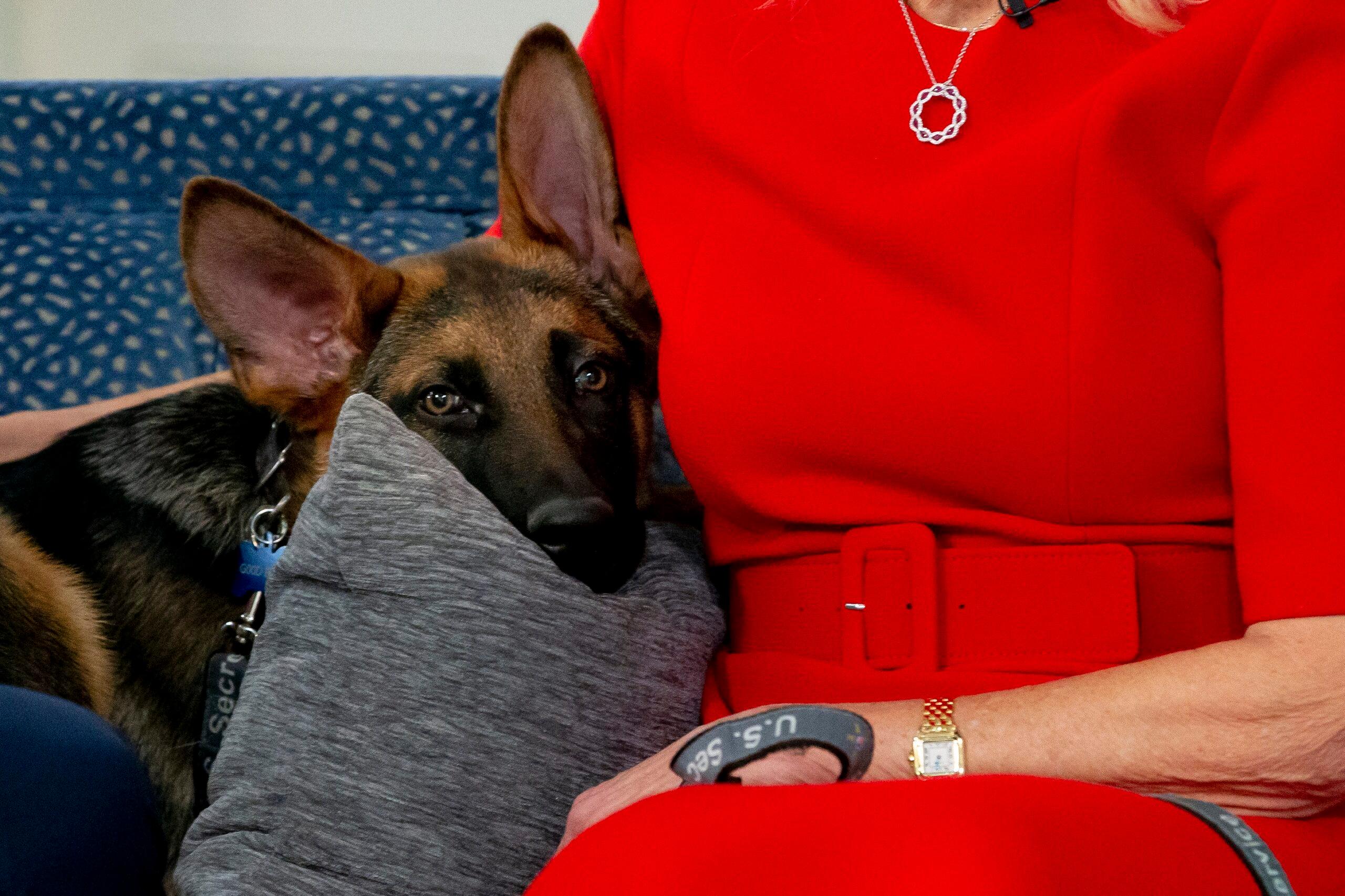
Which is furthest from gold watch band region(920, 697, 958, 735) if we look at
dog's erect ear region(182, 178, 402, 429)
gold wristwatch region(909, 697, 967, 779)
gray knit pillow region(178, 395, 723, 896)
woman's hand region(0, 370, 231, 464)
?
woman's hand region(0, 370, 231, 464)

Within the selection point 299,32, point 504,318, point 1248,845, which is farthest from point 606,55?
point 299,32

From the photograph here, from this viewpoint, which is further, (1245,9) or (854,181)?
(854,181)

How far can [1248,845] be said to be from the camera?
768 millimetres

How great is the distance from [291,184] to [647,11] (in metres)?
0.99

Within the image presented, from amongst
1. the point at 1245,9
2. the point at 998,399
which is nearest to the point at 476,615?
the point at 998,399

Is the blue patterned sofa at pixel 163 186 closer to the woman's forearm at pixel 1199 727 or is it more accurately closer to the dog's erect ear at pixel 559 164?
the dog's erect ear at pixel 559 164

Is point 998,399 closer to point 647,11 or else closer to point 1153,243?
point 1153,243

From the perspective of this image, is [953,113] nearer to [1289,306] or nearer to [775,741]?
Answer: [1289,306]

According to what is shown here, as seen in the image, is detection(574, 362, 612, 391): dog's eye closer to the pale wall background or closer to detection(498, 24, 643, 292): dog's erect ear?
detection(498, 24, 643, 292): dog's erect ear

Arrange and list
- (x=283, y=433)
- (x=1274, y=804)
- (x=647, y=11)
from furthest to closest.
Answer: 1. (x=283, y=433)
2. (x=647, y=11)
3. (x=1274, y=804)

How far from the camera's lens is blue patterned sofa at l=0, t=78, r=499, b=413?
1914 millimetres

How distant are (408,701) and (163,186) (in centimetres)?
139

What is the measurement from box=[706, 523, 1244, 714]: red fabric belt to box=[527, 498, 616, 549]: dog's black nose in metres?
0.26

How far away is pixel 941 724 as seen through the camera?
0.96 metres
